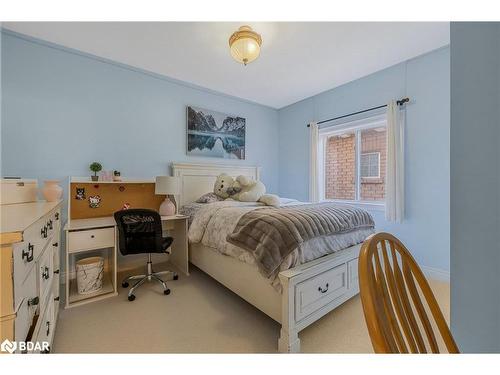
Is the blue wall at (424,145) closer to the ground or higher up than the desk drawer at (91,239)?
higher up

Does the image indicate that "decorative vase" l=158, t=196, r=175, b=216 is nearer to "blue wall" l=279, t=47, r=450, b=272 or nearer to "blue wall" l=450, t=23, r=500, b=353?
"blue wall" l=450, t=23, r=500, b=353

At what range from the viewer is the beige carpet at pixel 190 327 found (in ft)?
4.72

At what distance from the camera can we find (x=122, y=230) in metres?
2.02

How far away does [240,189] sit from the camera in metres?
3.02

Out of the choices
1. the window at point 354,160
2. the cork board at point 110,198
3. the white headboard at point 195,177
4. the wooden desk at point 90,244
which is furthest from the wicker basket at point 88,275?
the window at point 354,160

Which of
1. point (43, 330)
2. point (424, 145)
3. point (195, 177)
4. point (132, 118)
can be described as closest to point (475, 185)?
point (43, 330)

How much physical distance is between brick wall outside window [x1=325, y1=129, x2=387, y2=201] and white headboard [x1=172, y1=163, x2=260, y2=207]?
1.78m

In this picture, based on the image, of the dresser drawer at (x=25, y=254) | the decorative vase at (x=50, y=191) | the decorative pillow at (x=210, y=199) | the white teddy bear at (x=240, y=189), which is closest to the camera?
the dresser drawer at (x=25, y=254)

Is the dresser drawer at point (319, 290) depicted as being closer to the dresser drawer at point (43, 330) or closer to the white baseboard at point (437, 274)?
the dresser drawer at point (43, 330)

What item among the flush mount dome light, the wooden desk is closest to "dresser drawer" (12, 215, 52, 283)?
the wooden desk

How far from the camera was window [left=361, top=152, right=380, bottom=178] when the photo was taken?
307cm

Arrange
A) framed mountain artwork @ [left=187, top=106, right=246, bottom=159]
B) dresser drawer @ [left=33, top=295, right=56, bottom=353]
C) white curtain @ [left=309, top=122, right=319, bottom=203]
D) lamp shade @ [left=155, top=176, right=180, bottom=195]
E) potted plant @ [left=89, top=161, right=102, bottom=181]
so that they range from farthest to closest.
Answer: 1. white curtain @ [left=309, top=122, right=319, bottom=203]
2. framed mountain artwork @ [left=187, top=106, right=246, bottom=159]
3. lamp shade @ [left=155, top=176, right=180, bottom=195]
4. potted plant @ [left=89, top=161, right=102, bottom=181]
5. dresser drawer @ [left=33, top=295, right=56, bottom=353]

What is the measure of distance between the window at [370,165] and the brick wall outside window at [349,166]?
0.05m

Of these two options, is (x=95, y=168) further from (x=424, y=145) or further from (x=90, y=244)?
(x=424, y=145)
